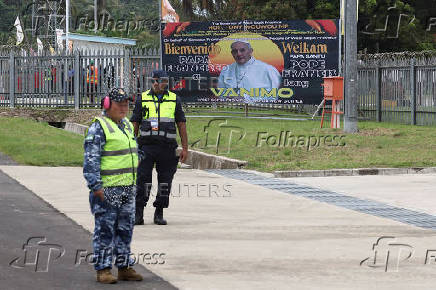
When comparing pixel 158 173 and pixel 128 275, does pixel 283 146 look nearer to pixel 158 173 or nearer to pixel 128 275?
pixel 158 173

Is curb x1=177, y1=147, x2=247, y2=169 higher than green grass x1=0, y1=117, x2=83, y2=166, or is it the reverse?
green grass x1=0, y1=117, x2=83, y2=166

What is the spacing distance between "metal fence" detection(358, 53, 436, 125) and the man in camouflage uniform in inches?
878

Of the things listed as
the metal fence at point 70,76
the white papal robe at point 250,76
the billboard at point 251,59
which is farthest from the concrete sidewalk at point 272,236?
the metal fence at point 70,76

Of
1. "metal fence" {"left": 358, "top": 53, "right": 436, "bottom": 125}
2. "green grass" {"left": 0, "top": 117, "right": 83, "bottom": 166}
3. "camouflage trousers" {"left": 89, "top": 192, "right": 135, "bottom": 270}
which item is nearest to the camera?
"camouflage trousers" {"left": 89, "top": 192, "right": 135, "bottom": 270}

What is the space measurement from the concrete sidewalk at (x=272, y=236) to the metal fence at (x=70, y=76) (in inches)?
610

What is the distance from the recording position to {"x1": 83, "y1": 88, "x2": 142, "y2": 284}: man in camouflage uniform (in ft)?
29.2

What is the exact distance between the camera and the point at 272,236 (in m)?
11.8

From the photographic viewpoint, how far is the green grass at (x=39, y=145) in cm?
2055

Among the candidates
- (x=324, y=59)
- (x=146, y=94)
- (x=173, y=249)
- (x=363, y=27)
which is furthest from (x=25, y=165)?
(x=363, y=27)

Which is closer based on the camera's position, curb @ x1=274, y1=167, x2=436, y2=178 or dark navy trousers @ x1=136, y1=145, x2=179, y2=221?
dark navy trousers @ x1=136, y1=145, x2=179, y2=221

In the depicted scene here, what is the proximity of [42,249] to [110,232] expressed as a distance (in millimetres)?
1677

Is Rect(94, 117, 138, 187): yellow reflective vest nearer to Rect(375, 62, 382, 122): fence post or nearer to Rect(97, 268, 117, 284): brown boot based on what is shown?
Rect(97, 268, 117, 284): brown boot
